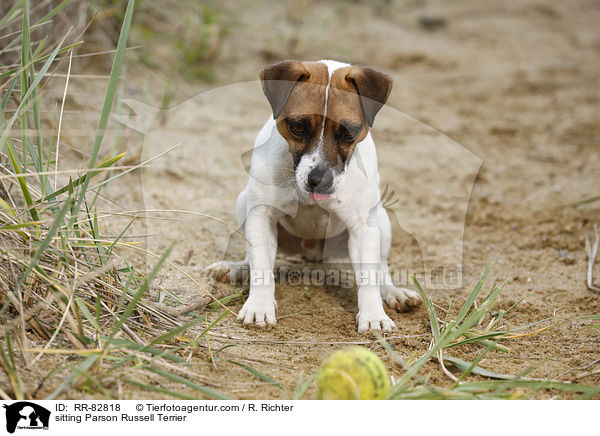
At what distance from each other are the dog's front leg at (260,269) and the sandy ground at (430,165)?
0.30 ft

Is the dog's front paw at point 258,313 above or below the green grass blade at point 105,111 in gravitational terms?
below

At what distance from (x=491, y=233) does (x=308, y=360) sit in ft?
8.47

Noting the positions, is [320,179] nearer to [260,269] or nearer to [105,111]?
[260,269]

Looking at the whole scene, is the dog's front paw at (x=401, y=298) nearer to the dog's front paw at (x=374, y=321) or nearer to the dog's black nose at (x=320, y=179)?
the dog's front paw at (x=374, y=321)

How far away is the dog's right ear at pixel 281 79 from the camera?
300cm

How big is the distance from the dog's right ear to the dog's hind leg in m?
0.93

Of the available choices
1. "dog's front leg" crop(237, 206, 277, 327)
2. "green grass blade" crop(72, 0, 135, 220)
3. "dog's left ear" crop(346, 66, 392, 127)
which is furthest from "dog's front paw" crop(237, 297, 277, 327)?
"dog's left ear" crop(346, 66, 392, 127)

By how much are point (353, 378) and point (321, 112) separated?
134 centimetres

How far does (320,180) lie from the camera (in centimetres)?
292

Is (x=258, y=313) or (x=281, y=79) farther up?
(x=281, y=79)
